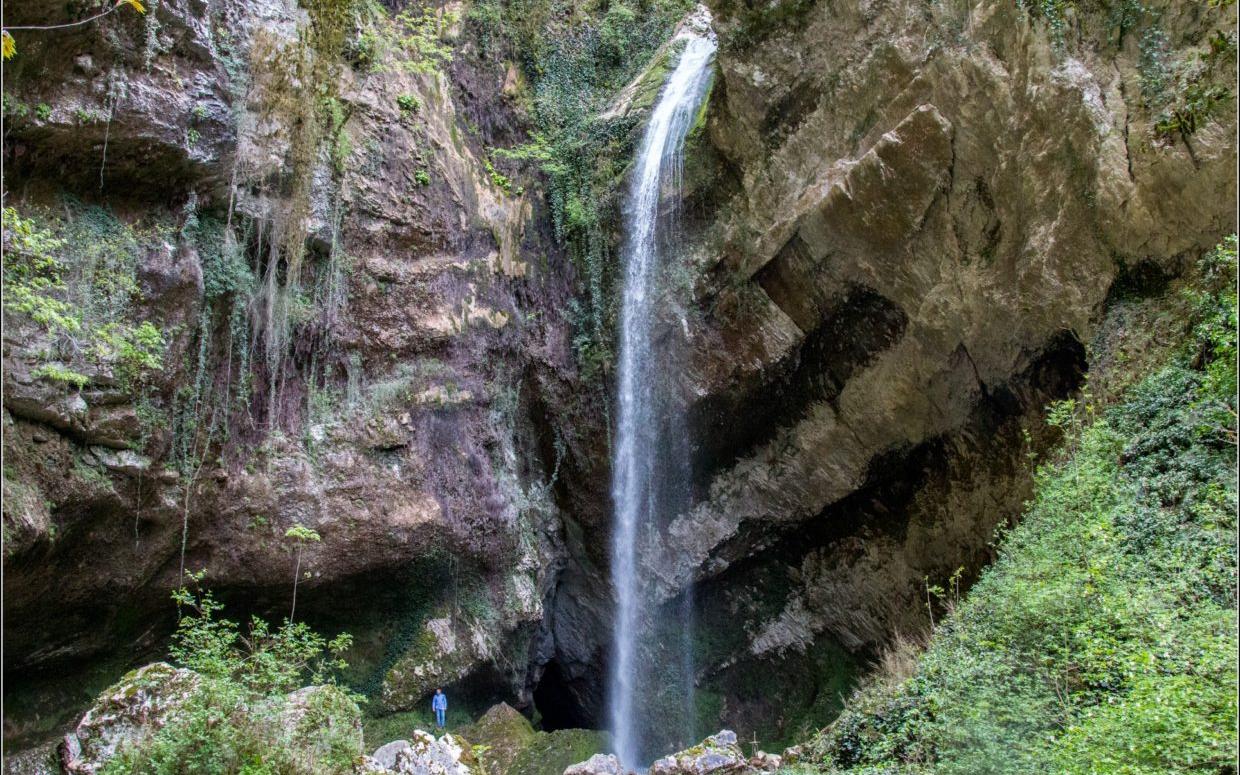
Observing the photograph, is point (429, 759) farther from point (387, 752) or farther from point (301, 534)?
point (301, 534)

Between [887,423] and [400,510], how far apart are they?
7159mm

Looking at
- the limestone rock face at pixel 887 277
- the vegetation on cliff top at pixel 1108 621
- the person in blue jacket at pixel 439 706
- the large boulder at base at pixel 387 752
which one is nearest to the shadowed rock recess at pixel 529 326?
the limestone rock face at pixel 887 277

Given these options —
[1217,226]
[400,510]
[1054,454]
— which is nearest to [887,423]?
[1054,454]

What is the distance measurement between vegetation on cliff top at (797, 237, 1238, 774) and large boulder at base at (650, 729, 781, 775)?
0.65 meters

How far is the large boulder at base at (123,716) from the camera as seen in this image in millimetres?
7070

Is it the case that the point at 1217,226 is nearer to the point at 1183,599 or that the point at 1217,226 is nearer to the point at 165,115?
the point at 1183,599

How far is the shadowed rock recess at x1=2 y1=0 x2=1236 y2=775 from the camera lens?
8.37 meters

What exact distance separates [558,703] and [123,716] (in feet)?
32.4

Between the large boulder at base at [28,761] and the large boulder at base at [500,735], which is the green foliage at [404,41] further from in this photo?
the large boulder at base at [500,735]

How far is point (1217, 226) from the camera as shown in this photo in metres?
7.55

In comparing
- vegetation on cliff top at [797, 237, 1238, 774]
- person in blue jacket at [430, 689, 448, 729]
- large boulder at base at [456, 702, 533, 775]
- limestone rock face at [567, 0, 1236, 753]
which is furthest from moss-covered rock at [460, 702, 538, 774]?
vegetation on cliff top at [797, 237, 1238, 774]

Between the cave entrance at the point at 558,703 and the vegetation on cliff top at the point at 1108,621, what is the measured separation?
26.0ft

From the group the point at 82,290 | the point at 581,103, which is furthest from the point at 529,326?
the point at 82,290

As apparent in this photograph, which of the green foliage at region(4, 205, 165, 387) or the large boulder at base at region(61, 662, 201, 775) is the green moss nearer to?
the large boulder at base at region(61, 662, 201, 775)
